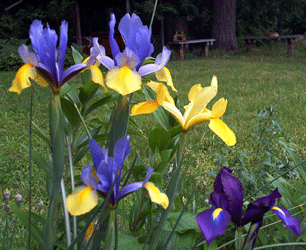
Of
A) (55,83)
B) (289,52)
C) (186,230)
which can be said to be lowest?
(289,52)

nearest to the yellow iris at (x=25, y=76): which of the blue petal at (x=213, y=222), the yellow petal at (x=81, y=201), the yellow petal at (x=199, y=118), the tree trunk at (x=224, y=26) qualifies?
the yellow petal at (x=81, y=201)

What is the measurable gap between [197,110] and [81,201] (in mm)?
347

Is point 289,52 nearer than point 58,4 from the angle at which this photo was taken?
No

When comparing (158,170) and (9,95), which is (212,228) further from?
(9,95)

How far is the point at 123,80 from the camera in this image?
701mm

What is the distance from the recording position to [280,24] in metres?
15.8

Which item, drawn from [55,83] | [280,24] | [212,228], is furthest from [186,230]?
[280,24]

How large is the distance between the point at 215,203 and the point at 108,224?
0.29m

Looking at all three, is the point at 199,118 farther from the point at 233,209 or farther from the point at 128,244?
the point at 128,244

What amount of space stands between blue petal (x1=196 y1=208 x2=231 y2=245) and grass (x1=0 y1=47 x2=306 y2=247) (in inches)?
5.4

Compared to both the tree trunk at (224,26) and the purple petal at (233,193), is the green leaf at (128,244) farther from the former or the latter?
the tree trunk at (224,26)

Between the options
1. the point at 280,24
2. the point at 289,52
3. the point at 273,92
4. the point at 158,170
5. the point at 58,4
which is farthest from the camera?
the point at 280,24

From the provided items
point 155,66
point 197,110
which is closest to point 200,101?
point 197,110

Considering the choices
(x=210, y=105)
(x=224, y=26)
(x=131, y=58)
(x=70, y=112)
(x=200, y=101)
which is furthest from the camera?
(x=224, y=26)
